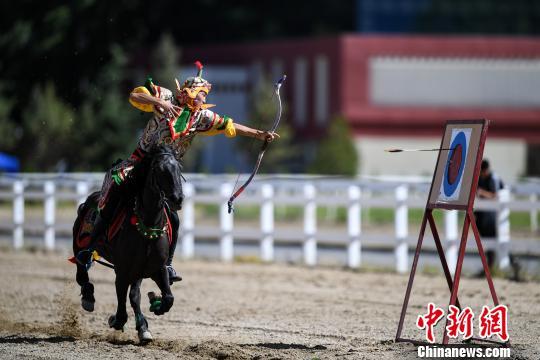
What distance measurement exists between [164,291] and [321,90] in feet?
116

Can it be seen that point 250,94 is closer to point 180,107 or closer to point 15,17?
point 15,17

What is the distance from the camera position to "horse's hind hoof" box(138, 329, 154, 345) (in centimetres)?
1203

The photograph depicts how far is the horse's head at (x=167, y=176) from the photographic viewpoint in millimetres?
11172

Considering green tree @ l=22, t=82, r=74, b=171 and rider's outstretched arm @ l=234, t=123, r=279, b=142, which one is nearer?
rider's outstretched arm @ l=234, t=123, r=279, b=142

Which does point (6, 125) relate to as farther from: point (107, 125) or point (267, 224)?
point (267, 224)

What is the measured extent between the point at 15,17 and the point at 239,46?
909cm

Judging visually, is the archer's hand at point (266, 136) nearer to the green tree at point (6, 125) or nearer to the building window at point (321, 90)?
the green tree at point (6, 125)

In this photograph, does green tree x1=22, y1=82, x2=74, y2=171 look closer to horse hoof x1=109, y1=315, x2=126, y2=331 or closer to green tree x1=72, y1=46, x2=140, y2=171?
green tree x1=72, y1=46, x2=140, y2=171

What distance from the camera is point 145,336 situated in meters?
12.0

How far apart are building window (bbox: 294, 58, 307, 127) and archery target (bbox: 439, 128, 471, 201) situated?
117ft

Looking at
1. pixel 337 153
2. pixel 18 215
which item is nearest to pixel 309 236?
pixel 18 215

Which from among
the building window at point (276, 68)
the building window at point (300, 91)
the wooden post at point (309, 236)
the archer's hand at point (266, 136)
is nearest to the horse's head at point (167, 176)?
the archer's hand at point (266, 136)

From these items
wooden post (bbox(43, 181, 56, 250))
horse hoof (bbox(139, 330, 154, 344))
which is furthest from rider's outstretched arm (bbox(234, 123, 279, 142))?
wooden post (bbox(43, 181, 56, 250))

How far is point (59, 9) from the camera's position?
46375 millimetres
